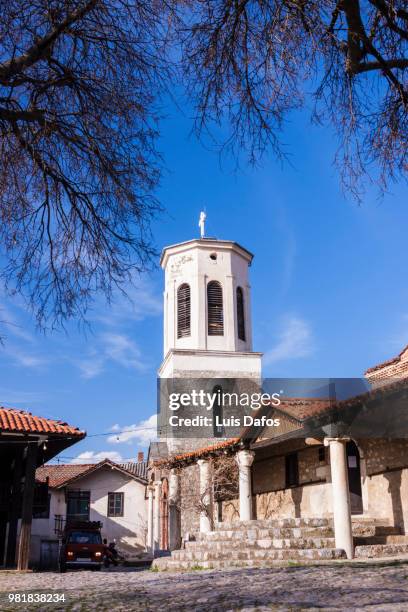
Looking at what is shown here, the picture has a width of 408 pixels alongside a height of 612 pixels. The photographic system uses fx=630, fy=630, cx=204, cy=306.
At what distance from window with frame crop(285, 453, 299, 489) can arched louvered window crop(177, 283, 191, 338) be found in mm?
13961

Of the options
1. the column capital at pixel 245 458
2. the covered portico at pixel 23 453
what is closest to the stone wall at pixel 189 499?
the column capital at pixel 245 458

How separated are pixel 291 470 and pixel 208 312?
1415 centimetres

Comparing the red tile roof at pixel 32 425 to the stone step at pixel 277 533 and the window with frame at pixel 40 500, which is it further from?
the stone step at pixel 277 533

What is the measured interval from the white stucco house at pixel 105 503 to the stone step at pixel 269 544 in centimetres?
2213

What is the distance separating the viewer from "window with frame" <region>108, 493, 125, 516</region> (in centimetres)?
3688

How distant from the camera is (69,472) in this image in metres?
39.2

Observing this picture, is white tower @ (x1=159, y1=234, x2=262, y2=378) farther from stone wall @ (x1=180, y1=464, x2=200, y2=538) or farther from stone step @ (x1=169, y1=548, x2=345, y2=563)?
stone step @ (x1=169, y1=548, x2=345, y2=563)

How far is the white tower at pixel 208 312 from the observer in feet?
104

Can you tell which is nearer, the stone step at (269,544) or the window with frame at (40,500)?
the stone step at (269,544)

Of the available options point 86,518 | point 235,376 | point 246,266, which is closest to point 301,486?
point 235,376

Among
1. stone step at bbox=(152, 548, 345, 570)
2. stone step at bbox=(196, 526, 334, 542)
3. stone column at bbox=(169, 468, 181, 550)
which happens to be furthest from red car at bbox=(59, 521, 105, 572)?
stone step at bbox=(152, 548, 345, 570)

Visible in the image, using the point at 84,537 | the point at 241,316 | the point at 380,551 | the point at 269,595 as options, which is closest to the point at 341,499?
the point at 380,551

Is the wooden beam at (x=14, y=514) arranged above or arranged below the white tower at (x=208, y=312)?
below

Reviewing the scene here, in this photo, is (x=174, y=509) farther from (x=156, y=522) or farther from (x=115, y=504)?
(x=115, y=504)
